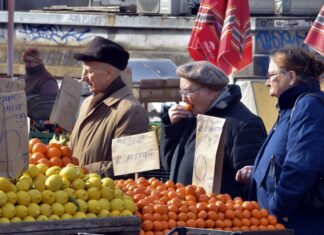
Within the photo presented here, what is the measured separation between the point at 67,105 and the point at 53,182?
7.06ft

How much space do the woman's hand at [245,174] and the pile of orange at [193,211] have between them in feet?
1.11

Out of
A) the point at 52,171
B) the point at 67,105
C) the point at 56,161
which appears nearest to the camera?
the point at 52,171

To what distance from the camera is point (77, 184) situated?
15.5 feet

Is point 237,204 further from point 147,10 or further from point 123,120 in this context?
point 147,10

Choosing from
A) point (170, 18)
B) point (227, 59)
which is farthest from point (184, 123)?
point (170, 18)

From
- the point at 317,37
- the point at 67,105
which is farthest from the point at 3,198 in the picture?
the point at 317,37

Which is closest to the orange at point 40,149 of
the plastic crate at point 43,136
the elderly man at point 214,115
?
the elderly man at point 214,115

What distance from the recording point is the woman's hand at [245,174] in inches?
214

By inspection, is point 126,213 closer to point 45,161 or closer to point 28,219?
point 28,219

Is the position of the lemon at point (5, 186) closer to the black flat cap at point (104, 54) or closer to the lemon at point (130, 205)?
the lemon at point (130, 205)

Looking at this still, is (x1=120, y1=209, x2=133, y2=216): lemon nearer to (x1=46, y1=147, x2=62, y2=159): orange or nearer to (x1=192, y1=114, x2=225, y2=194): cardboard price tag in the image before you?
(x1=192, y1=114, x2=225, y2=194): cardboard price tag

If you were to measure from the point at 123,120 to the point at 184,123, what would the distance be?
37cm

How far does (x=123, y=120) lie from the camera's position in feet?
19.8

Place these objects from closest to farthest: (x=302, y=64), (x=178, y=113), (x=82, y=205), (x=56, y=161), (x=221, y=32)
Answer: (x=82, y=205), (x=302, y=64), (x=56, y=161), (x=178, y=113), (x=221, y=32)
